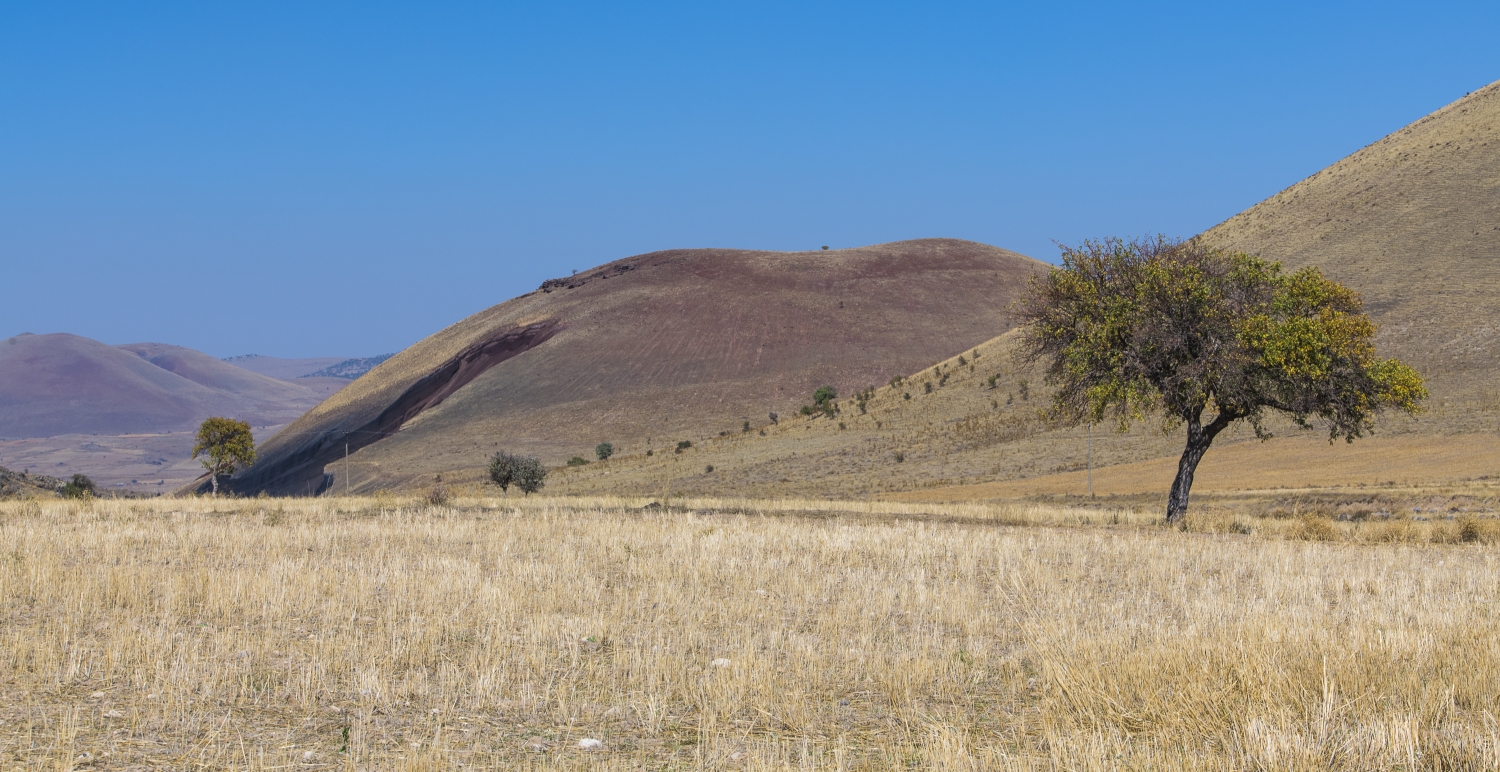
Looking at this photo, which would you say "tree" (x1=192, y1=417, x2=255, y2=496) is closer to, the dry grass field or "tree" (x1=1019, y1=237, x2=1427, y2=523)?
"tree" (x1=1019, y1=237, x2=1427, y2=523)

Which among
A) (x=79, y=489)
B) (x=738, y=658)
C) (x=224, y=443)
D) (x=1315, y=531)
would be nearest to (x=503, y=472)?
(x=79, y=489)

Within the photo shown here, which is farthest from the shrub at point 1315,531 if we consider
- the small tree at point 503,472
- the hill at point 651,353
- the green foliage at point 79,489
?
the hill at point 651,353

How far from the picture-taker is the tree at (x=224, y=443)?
10319cm

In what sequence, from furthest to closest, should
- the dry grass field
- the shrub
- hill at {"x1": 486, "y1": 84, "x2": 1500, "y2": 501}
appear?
hill at {"x1": 486, "y1": 84, "x2": 1500, "y2": 501} < the shrub < the dry grass field

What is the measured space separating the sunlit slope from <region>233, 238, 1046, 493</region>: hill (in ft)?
89.6

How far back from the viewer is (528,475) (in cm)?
6028

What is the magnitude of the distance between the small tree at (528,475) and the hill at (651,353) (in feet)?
116

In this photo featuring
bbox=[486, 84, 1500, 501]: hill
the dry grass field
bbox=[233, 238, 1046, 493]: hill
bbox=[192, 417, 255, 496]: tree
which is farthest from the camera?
bbox=[233, 238, 1046, 493]: hill

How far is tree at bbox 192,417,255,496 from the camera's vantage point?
10319 cm

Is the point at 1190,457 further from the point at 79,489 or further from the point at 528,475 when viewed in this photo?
the point at 79,489

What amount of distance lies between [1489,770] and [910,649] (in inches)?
200

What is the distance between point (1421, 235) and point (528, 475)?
62.8 meters

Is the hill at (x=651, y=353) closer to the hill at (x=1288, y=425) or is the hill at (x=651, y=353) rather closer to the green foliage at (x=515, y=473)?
the hill at (x=1288, y=425)

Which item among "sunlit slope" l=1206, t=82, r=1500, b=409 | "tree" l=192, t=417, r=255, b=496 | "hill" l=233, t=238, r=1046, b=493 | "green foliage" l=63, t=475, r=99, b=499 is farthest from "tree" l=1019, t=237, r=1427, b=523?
"tree" l=192, t=417, r=255, b=496
